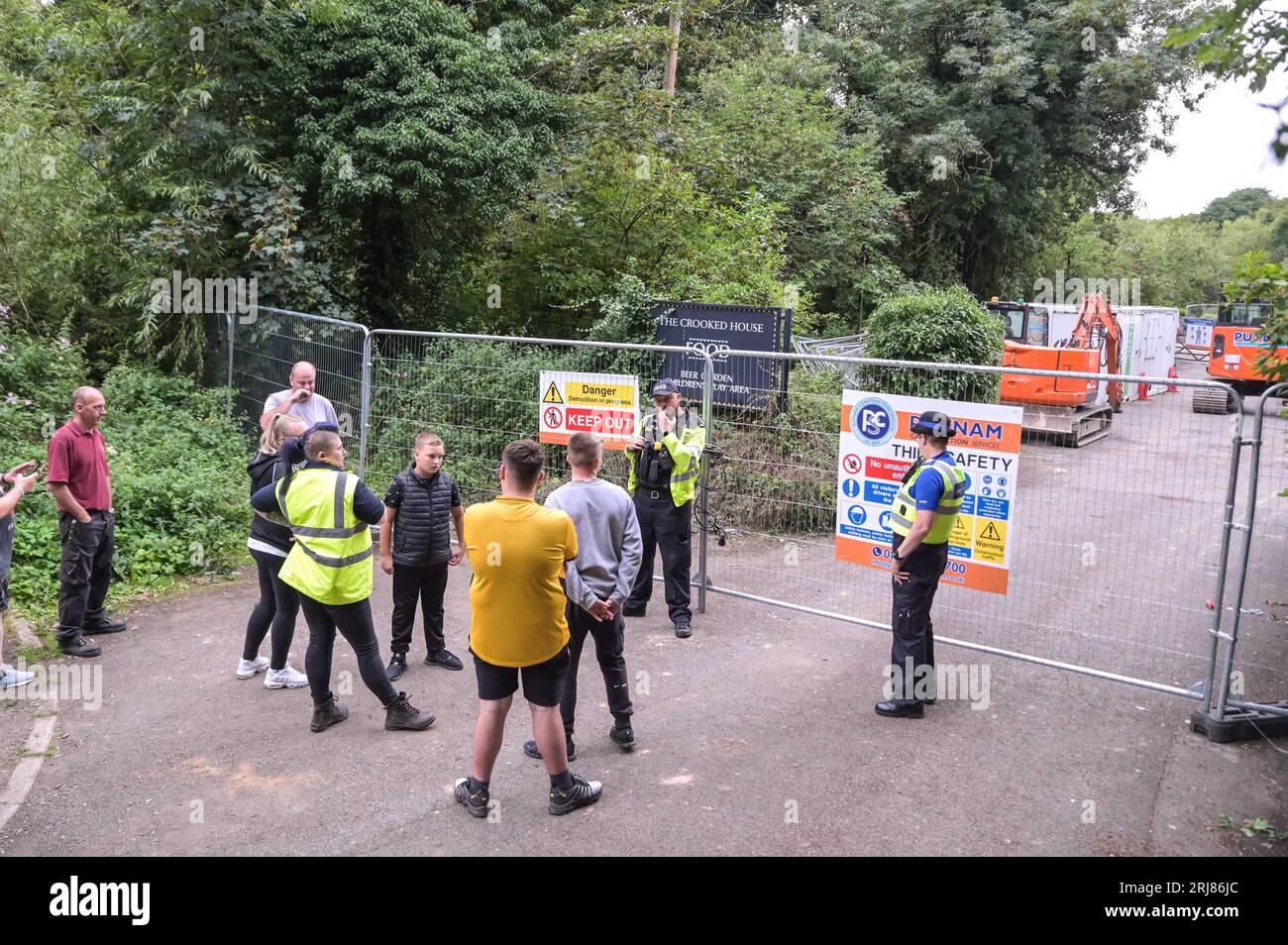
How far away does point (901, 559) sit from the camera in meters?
6.31

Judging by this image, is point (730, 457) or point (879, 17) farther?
point (879, 17)

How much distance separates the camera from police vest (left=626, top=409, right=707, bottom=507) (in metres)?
7.70

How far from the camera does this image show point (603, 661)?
578 cm

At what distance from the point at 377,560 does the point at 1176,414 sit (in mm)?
7742

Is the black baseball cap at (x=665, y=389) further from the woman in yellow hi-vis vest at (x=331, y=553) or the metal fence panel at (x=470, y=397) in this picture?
the woman in yellow hi-vis vest at (x=331, y=553)

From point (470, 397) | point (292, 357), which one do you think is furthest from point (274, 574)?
point (292, 357)

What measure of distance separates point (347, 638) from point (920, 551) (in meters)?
3.46

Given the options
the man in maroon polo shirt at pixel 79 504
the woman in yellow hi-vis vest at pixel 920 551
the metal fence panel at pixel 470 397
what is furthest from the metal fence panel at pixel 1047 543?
the man in maroon polo shirt at pixel 79 504

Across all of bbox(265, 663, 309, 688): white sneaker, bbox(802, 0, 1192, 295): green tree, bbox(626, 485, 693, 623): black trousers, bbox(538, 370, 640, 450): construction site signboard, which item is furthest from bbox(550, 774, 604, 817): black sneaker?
bbox(802, 0, 1192, 295): green tree

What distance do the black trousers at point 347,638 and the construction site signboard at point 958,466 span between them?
3.28 metres

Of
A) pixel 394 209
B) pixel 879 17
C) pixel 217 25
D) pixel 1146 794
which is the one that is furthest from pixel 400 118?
pixel 879 17

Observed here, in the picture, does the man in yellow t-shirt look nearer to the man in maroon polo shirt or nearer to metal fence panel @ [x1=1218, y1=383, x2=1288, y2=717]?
metal fence panel @ [x1=1218, y1=383, x2=1288, y2=717]
